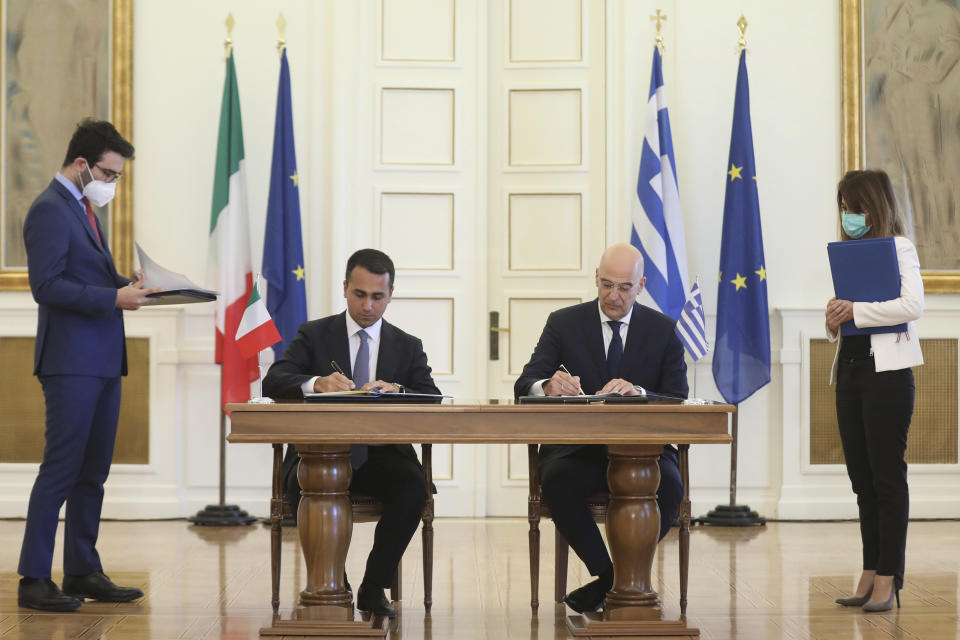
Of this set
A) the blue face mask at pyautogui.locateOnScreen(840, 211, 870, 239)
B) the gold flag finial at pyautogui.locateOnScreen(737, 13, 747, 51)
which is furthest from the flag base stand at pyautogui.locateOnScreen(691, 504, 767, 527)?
the gold flag finial at pyautogui.locateOnScreen(737, 13, 747, 51)

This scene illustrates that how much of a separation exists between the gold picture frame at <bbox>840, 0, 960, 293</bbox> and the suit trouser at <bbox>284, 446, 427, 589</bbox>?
3.89m

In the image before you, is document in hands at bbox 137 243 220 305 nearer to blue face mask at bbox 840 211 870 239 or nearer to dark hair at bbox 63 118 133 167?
dark hair at bbox 63 118 133 167

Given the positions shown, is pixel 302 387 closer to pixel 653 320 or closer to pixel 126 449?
Result: pixel 653 320

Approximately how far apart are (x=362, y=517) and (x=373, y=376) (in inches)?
21.8

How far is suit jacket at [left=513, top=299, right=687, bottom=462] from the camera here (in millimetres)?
4004

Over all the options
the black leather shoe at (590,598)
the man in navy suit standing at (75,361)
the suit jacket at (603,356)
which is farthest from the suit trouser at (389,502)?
the man in navy suit standing at (75,361)

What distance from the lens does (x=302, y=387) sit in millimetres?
3666

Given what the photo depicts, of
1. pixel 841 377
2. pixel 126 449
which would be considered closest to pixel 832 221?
pixel 841 377

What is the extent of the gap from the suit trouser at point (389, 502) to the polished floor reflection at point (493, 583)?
21 cm

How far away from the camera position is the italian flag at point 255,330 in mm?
5785

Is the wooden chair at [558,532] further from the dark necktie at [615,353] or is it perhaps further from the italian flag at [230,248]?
the italian flag at [230,248]

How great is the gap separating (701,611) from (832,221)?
10.8 feet

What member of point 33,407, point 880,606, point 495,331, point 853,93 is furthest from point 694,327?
point 33,407

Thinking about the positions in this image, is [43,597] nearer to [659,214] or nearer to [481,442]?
[481,442]
